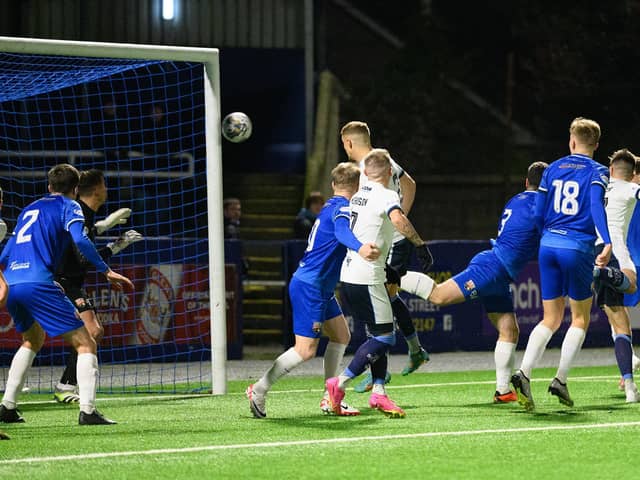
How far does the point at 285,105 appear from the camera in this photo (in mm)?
24438

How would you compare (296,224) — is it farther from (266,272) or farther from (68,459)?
(68,459)

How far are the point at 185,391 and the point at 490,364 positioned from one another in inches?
176

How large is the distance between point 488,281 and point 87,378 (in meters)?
3.44

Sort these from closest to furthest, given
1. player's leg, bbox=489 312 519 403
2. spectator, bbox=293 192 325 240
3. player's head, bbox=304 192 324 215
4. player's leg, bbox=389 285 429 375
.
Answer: player's leg, bbox=489 312 519 403
player's leg, bbox=389 285 429 375
spectator, bbox=293 192 325 240
player's head, bbox=304 192 324 215

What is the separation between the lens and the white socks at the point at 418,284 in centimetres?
1138

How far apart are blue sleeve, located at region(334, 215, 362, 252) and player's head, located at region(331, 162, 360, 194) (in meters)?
0.49

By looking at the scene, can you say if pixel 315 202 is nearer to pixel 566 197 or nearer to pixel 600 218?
pixel 566 197

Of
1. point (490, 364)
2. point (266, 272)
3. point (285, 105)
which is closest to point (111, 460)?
point (490, 364)

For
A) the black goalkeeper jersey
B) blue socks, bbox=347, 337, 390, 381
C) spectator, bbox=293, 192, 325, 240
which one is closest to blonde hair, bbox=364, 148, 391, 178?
blue socks, bbox=347, 337, 390, 381

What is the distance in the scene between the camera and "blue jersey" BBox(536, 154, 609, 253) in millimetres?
10039

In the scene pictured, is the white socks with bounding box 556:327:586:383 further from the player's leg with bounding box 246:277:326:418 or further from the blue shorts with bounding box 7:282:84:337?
the blue shorts with bounding box 7:282:84:337

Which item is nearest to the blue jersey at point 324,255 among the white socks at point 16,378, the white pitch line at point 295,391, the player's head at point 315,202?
the white socks at point 16,378

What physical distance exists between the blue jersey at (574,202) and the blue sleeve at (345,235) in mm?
1804

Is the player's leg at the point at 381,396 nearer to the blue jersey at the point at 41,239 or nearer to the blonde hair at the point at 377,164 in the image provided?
the blonde hair at the point at 377,164
